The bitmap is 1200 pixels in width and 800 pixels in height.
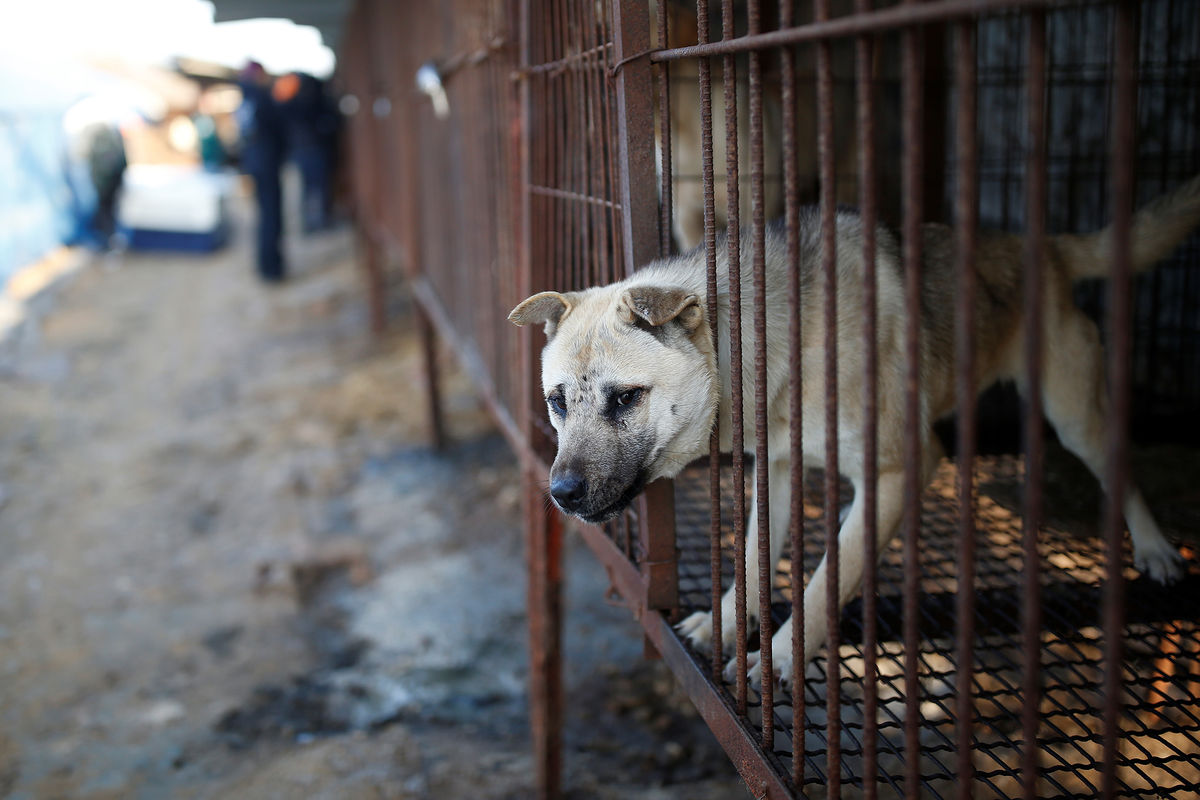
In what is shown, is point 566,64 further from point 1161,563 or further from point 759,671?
point 1161,563

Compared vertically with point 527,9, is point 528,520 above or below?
below

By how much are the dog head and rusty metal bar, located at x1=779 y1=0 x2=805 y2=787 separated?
0.51 metres

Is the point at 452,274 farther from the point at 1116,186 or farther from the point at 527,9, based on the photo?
the point at 1116,186

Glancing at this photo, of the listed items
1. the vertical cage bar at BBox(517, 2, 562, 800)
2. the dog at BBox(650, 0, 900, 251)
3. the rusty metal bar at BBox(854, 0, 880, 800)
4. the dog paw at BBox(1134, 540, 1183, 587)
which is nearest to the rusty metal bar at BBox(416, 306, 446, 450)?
the dog at BBox(650, 0, 900, 251)

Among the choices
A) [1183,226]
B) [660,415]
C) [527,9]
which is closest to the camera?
[660,415]

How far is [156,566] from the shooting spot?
6.20m

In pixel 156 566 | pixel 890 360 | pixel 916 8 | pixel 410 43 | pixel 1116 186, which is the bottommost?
pixel 156 566

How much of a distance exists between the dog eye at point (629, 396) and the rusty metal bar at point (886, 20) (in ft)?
2.68

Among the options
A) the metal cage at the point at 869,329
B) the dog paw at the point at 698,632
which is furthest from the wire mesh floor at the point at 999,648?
the dog paw at the point at 698,632

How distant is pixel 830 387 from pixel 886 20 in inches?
24.0

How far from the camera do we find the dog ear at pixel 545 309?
8.12ft

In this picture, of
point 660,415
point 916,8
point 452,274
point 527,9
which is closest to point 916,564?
point 916,8

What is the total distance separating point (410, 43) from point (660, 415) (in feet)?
17.0

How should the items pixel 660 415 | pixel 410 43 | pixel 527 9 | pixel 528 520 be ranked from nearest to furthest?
pixel 660 415
pixel 527 9
pixel 528 520
pixel 410 43
